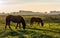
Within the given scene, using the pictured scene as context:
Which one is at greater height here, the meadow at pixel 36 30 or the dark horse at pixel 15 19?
the dark horse at pixel 15 19

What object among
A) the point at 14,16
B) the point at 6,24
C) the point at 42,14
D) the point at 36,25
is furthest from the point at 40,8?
the point at 6,24

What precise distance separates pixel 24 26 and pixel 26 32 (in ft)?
0.25

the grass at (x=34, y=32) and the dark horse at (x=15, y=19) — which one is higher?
the dark horse at (x=15, y=19)

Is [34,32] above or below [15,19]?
below

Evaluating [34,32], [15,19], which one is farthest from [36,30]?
[15,19]

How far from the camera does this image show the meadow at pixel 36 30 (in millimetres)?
1583

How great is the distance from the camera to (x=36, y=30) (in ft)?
5.25

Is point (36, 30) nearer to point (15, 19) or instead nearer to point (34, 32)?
point (34, 32)

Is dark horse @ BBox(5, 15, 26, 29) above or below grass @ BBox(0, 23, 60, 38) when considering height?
above

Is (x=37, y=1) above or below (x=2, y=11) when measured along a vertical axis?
above

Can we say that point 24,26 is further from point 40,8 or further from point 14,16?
point 40,8

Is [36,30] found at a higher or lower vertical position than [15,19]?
lower

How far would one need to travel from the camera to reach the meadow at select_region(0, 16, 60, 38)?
158 cm

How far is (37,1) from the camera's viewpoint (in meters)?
1.66
